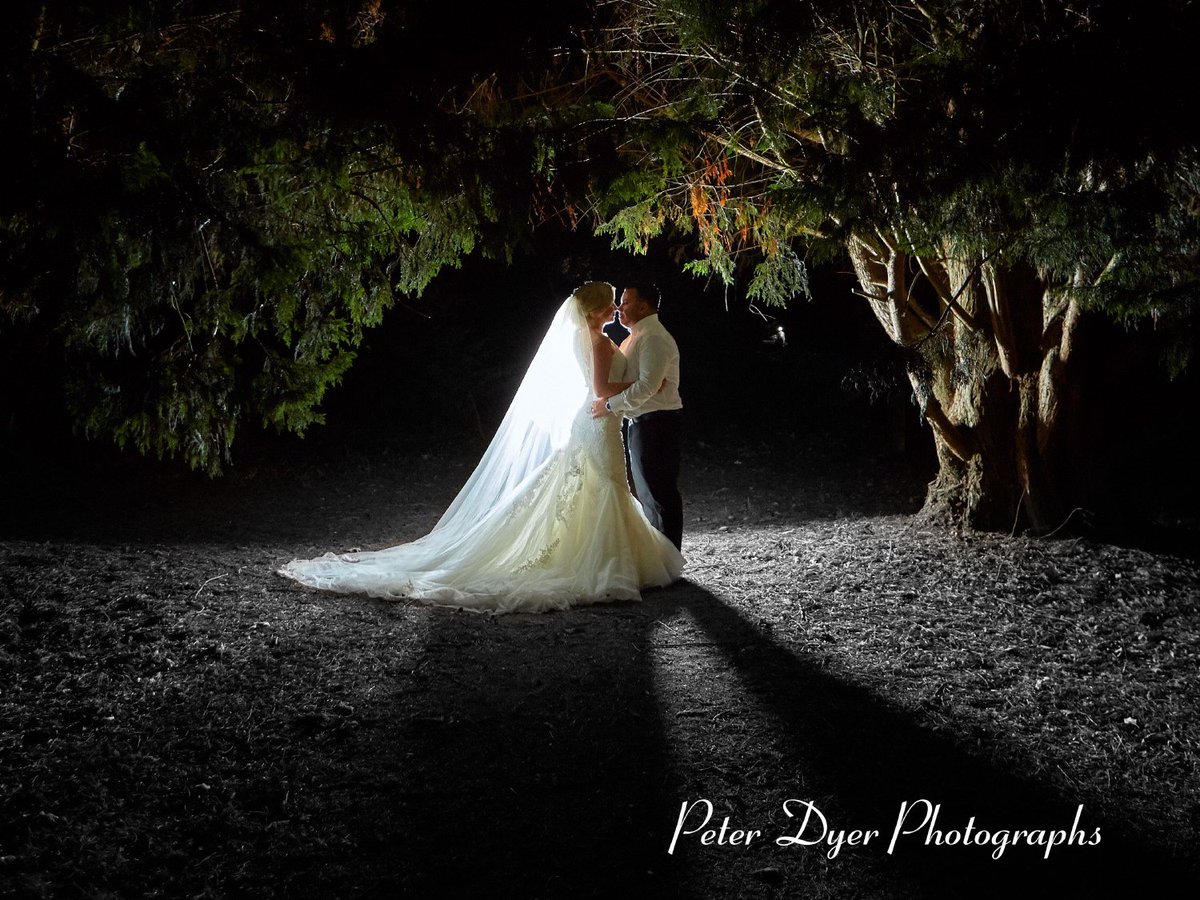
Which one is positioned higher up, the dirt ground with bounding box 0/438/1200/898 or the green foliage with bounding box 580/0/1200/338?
the green foliage with bounding box 580/0/1200/338

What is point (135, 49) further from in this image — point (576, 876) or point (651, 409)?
point (576, 876)

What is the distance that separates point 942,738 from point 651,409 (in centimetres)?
336

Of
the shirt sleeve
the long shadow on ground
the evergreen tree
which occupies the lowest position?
the long shadow on ground

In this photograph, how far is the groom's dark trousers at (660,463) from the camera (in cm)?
670

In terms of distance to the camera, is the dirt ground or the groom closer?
the dirt ground

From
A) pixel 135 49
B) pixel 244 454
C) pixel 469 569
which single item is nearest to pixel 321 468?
pixel 244 454

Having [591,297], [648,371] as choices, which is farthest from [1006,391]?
[591,297]

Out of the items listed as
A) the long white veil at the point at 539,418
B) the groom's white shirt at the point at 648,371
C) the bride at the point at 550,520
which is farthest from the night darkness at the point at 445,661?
the groom's white shirt at the point at 648,371

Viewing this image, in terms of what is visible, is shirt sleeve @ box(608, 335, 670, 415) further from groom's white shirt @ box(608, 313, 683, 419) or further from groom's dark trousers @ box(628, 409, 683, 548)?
groom's dark trousers @ box(628, 409, 683, 548)

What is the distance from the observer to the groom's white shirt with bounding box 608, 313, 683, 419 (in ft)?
21.1

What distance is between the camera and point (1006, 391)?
7.36 m

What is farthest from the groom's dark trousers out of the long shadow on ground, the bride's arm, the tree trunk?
the long shadow on ground

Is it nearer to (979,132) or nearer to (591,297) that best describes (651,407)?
(591,297)

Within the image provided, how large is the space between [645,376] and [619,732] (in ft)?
10.1
